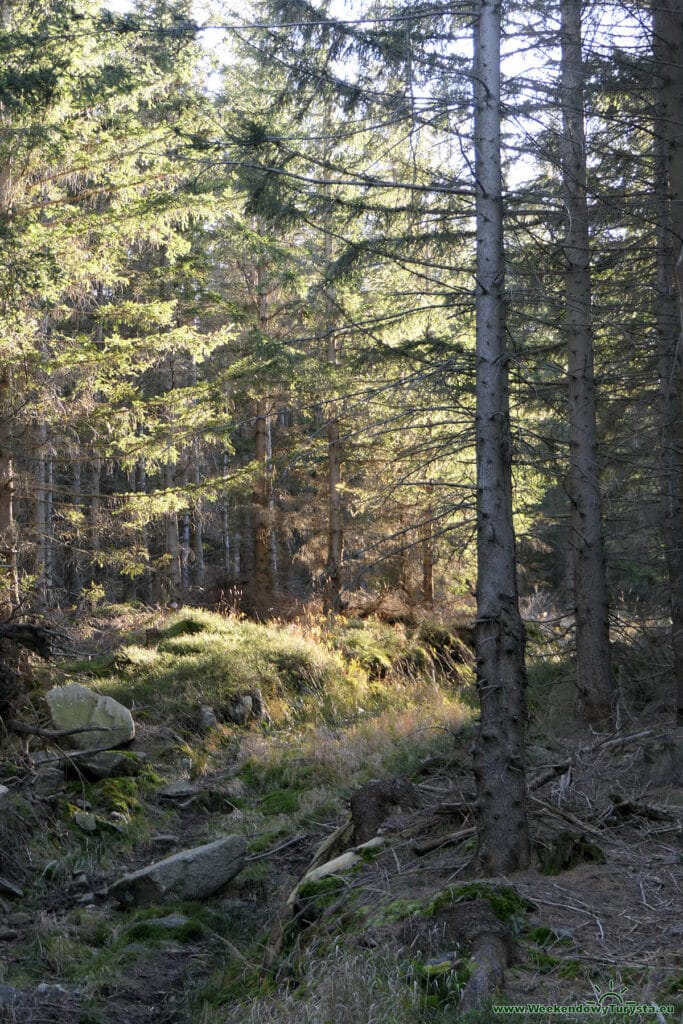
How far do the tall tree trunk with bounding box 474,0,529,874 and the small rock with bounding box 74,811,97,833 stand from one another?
4478 mm


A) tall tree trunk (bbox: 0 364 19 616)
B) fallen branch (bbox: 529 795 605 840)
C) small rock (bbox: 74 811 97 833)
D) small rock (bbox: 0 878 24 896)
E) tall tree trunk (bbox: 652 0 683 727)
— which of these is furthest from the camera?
tall tree trunk (bbox: 0 364 19 616)

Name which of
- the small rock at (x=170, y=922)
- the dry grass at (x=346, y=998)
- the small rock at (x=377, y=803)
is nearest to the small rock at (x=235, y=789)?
the small rock at (x=170, y=922)

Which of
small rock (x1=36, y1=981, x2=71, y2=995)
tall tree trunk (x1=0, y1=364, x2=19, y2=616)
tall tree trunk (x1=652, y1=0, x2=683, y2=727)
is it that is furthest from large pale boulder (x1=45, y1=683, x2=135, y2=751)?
tall tree trunk (x1=652, y1=0, x2=683, y2=727)

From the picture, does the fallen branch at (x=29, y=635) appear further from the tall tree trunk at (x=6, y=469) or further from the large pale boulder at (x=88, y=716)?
the tall tree trunk at (x=6, y=469)

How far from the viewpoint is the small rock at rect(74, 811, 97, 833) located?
8.20 m

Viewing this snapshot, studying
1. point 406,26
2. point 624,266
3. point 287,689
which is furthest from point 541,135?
point 287,689

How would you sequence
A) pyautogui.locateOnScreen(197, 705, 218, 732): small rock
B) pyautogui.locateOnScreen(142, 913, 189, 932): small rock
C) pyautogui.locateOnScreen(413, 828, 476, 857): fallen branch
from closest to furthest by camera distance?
1. pyautogui.locateOnScreen(413, 828, 476, 857): fallen branch
2. pyautogui.locateOnScreen(142, 913, 189, 932): small rock
3. pyautogui.locateOnScreen(197, 705, 218, 732): small rock

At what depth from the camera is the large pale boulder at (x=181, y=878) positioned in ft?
22.2

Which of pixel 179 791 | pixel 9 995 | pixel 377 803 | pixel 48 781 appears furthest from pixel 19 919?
pixel 179 791

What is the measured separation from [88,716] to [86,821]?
2.05 metres

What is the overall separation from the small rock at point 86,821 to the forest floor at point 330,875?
2 cm

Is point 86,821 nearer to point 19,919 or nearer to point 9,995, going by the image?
point 19,919

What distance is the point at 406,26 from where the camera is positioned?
631 cm

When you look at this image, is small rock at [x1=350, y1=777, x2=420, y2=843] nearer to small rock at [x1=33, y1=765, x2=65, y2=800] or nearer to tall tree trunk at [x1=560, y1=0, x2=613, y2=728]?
small rock at [x1=33, y1=765, x2=65, y2=800]
